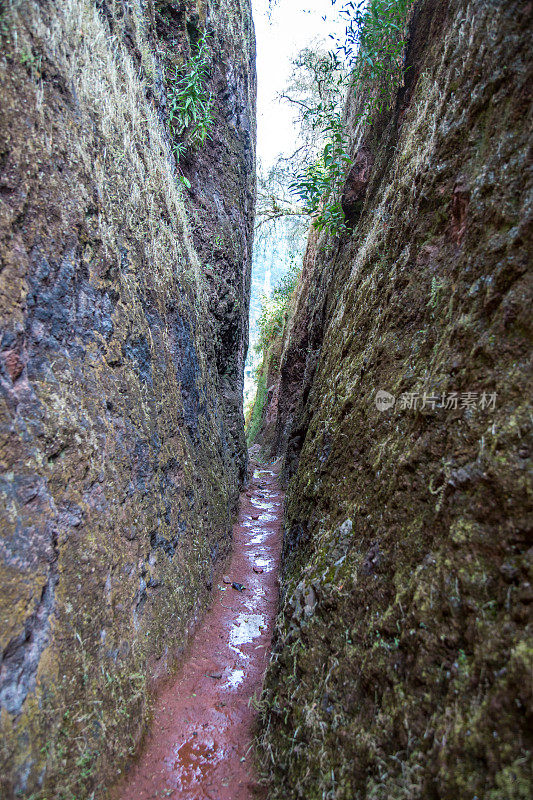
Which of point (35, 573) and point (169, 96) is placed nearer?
point (35, 573)

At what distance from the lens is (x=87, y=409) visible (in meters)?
2.79

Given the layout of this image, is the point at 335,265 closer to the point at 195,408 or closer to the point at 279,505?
the point at 195,408

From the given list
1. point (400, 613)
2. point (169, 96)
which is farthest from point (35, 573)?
point (169, 96)

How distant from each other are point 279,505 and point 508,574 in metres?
7.65

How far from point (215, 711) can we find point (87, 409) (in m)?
2.63

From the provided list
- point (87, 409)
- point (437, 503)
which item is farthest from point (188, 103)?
point (437, 503)

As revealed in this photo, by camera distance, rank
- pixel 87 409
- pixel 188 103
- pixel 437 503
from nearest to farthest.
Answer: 1. pixel 437 503
2. pixel 87 409
3. pixel 188 103

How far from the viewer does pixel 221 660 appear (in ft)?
12.4

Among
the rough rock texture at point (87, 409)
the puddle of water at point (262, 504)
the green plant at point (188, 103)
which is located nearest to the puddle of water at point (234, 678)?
the rough rock texture at point (87, 409)

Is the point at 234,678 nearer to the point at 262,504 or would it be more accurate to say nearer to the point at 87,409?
the point at 87,409

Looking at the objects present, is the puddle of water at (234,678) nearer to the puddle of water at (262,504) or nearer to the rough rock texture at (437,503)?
the rough rock texture at (437,503)

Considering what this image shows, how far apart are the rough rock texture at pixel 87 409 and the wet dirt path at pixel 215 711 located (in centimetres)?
24

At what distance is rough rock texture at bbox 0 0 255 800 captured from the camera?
7.06ft

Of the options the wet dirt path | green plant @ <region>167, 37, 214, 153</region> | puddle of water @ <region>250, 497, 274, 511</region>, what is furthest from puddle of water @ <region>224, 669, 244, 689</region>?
green plant @ <region>167, 37, 214, 153</region>
